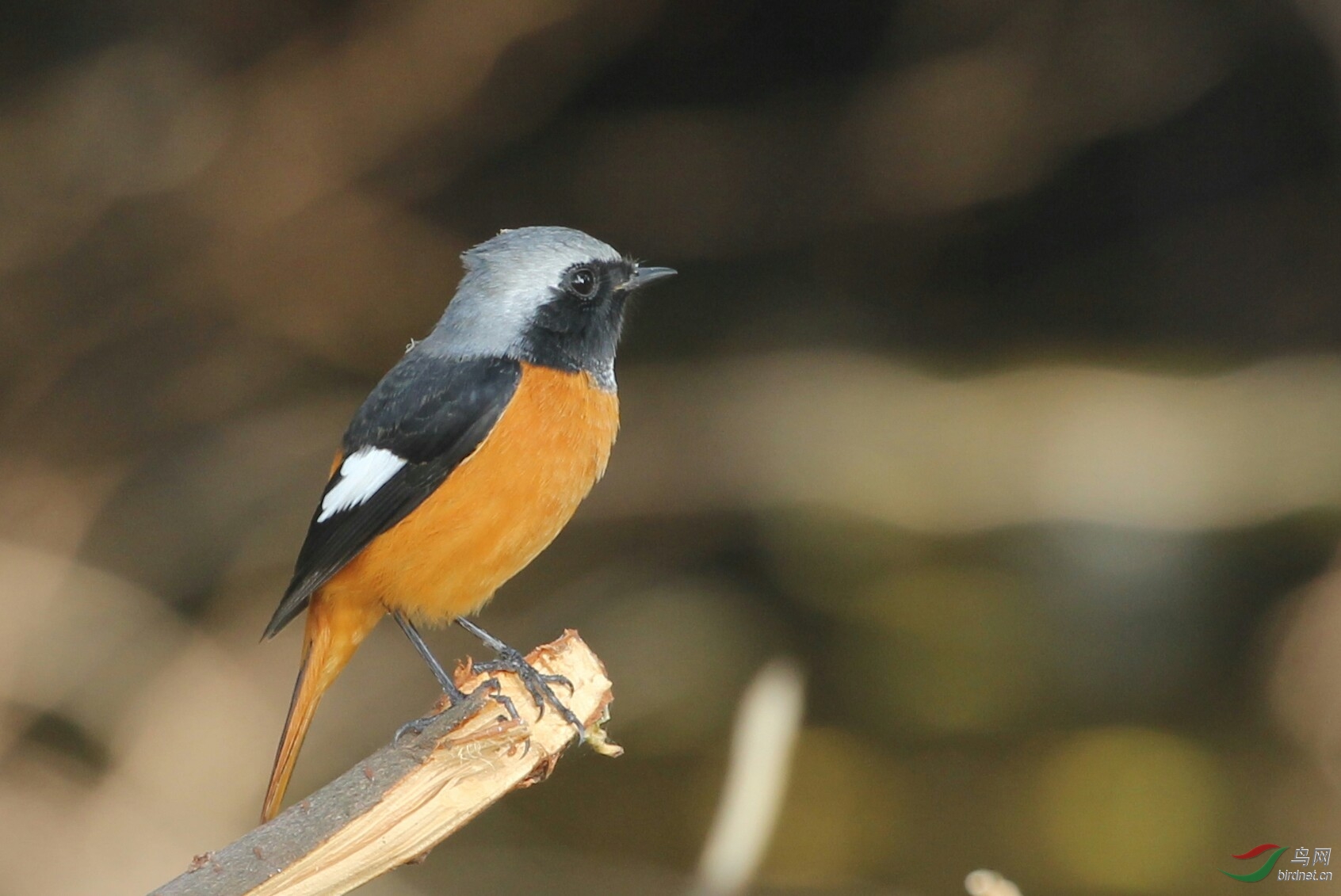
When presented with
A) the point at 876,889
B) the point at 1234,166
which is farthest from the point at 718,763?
the point at 1234,166

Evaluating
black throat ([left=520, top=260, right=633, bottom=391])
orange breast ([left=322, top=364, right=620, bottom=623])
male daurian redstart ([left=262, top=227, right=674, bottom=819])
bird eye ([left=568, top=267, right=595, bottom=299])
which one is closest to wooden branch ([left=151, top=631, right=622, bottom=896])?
male daurian redstart ([left=262, top=227, right=674, bottom=819])

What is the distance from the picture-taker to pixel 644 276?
3242mm

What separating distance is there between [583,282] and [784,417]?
89.4 inches

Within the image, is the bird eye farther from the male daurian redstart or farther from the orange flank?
the orange flank

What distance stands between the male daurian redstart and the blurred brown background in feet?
6.78

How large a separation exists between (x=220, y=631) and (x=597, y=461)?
265 centimetres

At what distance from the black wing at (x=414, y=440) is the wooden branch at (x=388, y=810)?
541mm

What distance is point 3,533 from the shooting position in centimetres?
471

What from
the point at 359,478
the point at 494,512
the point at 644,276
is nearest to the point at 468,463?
the point at 494,512

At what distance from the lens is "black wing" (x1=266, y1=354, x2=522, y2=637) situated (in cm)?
281

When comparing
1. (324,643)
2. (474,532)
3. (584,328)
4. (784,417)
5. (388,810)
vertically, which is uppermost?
(784,417)

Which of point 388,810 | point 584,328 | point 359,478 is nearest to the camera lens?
point 388,810

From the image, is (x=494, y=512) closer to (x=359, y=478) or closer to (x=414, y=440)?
(x=414, y=440)

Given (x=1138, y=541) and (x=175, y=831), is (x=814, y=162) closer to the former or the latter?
(x=1138, y=541)
